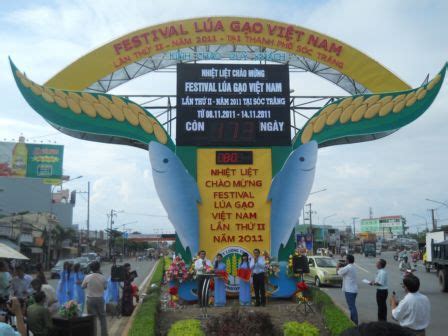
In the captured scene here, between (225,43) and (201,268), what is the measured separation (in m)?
7.01

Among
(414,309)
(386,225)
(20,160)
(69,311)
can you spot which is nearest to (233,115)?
(69,311)

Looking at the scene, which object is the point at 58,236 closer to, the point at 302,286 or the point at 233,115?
the point at 233,115

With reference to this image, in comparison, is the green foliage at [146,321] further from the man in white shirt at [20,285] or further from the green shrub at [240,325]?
the man in white shirt at [20,285]

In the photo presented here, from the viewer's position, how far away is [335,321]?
952 centimetres

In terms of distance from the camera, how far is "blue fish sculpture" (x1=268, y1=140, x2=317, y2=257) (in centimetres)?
1483

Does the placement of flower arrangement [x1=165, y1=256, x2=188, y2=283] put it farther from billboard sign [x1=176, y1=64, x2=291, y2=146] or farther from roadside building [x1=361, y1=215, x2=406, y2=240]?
roadside building [x1=361, y1=215, x2=406, y2=240]

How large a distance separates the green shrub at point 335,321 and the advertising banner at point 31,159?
4969 centimetres

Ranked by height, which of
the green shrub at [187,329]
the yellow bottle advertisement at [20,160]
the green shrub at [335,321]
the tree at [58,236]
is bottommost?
the green shrub at [335,321]

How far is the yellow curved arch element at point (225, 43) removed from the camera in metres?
15.6

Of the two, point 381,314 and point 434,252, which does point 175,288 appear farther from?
point 434,252

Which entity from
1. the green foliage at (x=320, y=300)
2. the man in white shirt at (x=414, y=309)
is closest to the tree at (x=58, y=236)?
the green foliage at (x=320, y=300)

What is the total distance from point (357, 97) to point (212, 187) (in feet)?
17.2

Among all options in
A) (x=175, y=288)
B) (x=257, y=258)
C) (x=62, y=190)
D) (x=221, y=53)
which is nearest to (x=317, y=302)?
(x=257, y=258)

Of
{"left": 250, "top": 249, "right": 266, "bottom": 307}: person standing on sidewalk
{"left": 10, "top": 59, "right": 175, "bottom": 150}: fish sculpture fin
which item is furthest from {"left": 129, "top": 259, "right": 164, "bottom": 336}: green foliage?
{"left": 10, "top": 59, "right": 175, "bottom": 150}: fish sculpture fin
